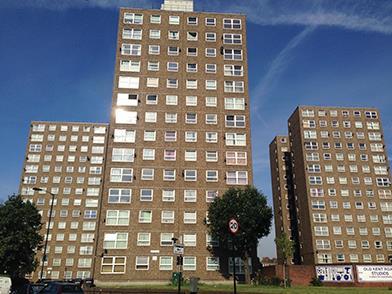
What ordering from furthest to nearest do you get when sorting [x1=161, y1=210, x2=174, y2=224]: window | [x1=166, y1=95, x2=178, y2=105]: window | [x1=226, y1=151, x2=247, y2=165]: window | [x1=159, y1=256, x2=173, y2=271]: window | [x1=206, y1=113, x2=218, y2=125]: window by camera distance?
[x1=166, y1=95, x2=178, y2=105]: window
[x1=206, y1=113, x2=218, y2=125]: window
[x1=226, y1=151, x2=247, y2=165]: window
[x1=161, y1=210, x2=174, y2=224]: window
[x1=159, y1=256, x2=173, y2=271]: window

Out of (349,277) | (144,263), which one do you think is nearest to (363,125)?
(349,277)

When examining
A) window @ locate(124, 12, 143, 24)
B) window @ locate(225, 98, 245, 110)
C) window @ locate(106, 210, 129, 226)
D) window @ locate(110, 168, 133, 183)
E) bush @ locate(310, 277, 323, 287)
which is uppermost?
window @ locate(124, 12, 143, 24)

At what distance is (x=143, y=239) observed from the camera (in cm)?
4738

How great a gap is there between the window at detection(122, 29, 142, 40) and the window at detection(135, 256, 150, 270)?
3326cm

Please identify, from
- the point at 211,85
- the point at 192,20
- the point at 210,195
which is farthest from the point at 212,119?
the point at 192,20

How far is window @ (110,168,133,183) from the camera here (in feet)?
165

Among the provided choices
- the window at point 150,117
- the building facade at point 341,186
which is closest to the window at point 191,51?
the window at point 150,117

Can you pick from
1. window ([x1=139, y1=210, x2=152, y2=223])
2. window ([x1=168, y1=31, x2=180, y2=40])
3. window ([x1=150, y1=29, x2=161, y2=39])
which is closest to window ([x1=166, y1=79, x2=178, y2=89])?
window ([x1=168, y1=31, x2=180, y2=40])

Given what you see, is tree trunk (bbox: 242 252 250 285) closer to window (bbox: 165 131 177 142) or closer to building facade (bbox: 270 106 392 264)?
window (bbox: 165 131 177 142)

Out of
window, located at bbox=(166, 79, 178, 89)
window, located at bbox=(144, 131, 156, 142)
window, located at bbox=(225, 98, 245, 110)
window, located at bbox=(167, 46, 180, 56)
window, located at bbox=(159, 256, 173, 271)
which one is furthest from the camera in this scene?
window, located at bbox=(167, 46, 180, 56)

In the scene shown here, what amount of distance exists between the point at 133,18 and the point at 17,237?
3718 centimetres

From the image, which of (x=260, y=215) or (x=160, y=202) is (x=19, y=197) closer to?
(x=160, y=202)

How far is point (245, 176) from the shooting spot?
5166cm

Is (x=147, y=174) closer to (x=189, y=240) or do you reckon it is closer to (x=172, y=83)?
(x=189, y=240)
